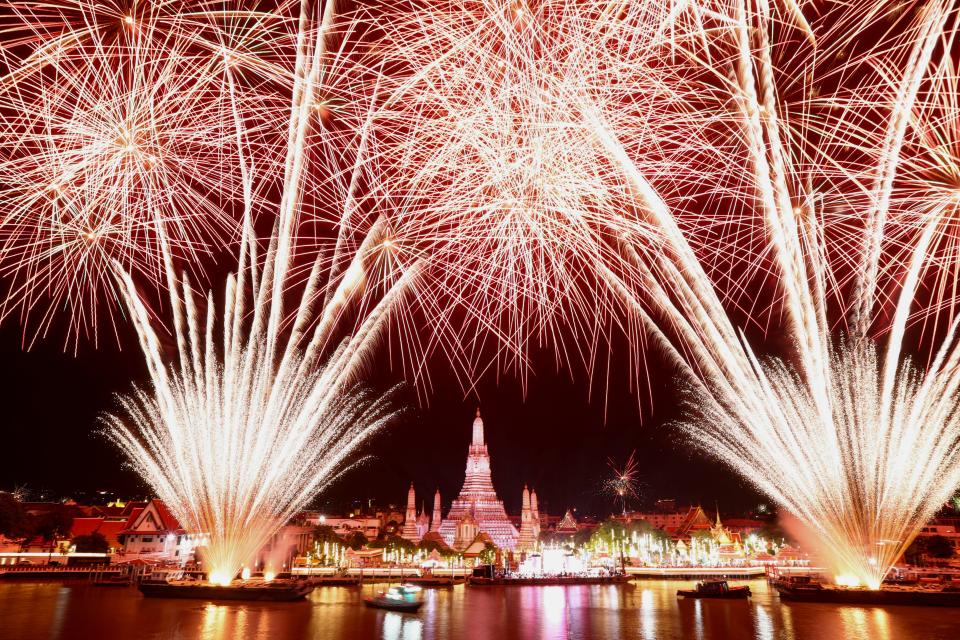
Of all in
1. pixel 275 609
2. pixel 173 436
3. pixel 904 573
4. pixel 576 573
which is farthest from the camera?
pixel 576 573

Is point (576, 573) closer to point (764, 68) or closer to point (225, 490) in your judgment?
point (225, 490)

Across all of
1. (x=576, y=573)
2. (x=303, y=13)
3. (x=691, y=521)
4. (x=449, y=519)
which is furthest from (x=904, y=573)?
(x=449, y=519)

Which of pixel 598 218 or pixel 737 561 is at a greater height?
pixel 598 218

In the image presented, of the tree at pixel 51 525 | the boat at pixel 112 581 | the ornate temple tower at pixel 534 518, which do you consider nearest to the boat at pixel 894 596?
the boat at pixel 112 581

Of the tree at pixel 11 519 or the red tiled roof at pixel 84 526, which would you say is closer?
the tree at pixel 11 519

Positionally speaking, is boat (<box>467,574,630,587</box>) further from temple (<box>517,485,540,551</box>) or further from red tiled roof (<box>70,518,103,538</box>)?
temple (<box>517,485,540,551</box>)

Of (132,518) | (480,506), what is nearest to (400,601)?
(132,518)

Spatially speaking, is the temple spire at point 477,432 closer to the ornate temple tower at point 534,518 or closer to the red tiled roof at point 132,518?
the ornate temple tower at point 534,518
